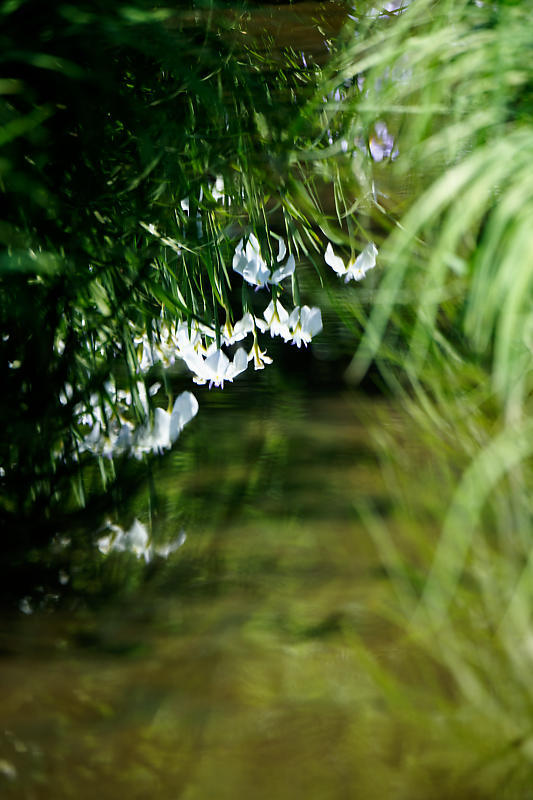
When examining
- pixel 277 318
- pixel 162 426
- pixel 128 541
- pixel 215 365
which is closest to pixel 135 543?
pixel 128 541

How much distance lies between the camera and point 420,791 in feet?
1.45

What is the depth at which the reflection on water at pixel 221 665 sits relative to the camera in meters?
0.46

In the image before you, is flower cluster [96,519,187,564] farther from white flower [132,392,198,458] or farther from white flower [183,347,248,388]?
white flower [183,347,248,388]

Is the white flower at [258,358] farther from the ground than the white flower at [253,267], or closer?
closer

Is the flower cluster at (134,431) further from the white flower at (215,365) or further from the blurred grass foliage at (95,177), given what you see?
the white flower at (215,365)

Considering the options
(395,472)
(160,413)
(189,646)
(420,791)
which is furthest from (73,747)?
(395,472)

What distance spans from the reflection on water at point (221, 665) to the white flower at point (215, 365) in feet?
0.59

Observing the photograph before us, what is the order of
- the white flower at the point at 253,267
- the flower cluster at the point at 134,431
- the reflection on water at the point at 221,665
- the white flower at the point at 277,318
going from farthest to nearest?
the white flower at the point at 277,318, the white flower at the point at 253,267, the flower cluster at the point at 134,431, the reflection on water at the point at 221,665

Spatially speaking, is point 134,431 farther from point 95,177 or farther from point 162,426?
point 95,177

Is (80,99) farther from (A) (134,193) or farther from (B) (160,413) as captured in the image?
(B) (160,413)

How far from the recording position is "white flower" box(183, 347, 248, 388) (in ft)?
3.09

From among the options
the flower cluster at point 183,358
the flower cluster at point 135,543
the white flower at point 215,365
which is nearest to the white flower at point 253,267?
the flower cluster at point 183,358

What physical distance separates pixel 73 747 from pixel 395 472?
18.1 inches

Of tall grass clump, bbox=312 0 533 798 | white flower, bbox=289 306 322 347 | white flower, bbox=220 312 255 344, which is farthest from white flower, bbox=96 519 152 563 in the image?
white flower, bbox=289 306 322 347
